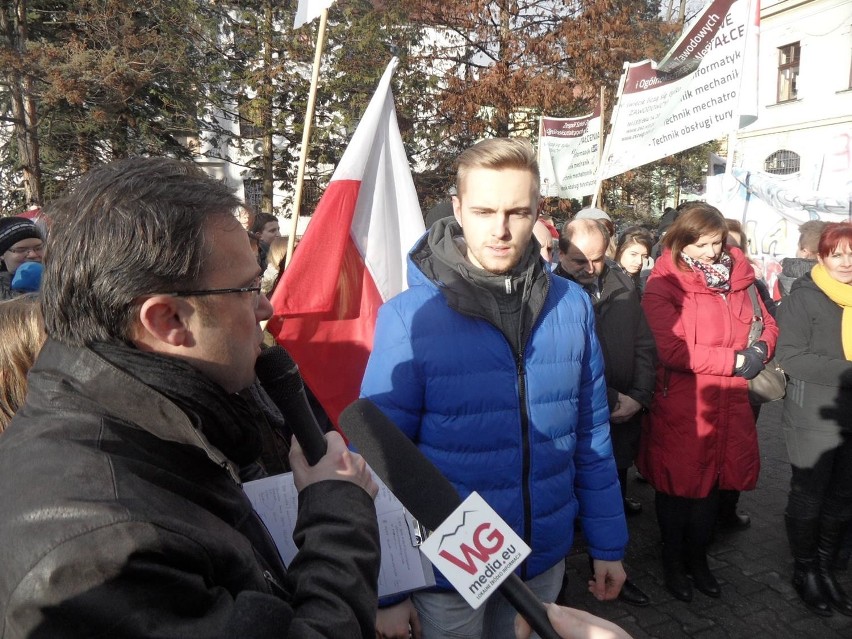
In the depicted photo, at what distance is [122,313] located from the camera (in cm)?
101

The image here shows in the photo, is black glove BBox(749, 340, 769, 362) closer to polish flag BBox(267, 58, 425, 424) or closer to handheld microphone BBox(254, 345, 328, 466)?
polish flag BBox(267, 58, 425, 424)

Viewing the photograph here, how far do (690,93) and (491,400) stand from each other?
493 cm

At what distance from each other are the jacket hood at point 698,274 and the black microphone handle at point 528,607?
8.33ft

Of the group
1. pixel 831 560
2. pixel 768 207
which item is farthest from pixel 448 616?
pixel 768 207

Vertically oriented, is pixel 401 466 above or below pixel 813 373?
above

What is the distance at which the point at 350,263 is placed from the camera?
10.2 feet

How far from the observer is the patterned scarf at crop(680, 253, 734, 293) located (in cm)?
315

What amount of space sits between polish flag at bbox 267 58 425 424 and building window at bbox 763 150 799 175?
23618 mm

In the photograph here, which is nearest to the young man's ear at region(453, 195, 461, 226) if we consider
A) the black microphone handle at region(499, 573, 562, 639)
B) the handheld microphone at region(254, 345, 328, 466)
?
the handheld microphone at region(254, 345, 328, 466)

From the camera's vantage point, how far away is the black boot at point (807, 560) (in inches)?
125

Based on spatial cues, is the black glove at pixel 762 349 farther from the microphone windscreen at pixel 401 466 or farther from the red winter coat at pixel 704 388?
the microphone windscreen at pixel 401 466

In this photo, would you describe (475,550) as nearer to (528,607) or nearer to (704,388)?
(528,607)

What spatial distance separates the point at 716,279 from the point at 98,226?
2938mm

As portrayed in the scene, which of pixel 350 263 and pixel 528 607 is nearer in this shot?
pixel 528 607
